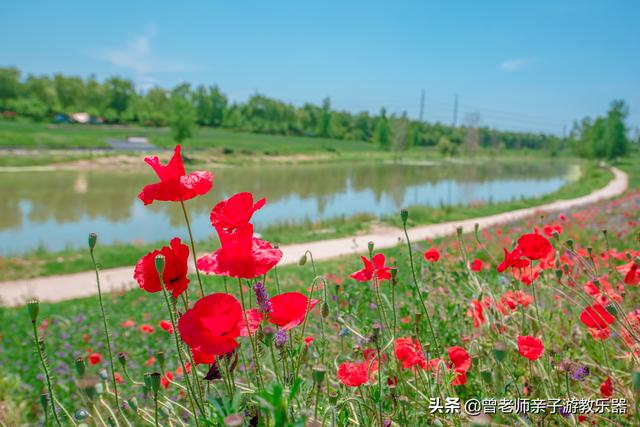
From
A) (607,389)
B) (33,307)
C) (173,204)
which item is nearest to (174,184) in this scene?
(33,307)

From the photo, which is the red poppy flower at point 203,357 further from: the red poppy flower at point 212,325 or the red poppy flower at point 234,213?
the red poppy flower at point 234,213

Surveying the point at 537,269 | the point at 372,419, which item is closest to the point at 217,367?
the point at 372,419

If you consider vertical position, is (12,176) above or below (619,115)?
below

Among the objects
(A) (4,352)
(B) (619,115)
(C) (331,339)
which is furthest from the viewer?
(B) (619,115)

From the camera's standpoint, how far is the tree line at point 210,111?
209 feet

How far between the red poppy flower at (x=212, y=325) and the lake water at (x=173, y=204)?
12857mm

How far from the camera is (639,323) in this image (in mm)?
1526

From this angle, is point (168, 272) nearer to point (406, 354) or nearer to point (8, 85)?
point (406, 354)

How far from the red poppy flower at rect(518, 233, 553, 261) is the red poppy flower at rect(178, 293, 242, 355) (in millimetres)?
1047

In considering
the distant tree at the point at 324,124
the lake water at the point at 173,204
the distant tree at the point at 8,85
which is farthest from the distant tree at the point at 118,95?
the lake water at the point at 173,204

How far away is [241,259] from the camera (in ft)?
2.92

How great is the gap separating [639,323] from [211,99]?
79267mm

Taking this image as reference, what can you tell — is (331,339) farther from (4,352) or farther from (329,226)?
(329,226)

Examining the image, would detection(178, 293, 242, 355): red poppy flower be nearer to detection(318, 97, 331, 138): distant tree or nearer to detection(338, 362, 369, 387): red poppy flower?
detection(338, 362, 369, 387): red poppy flower
